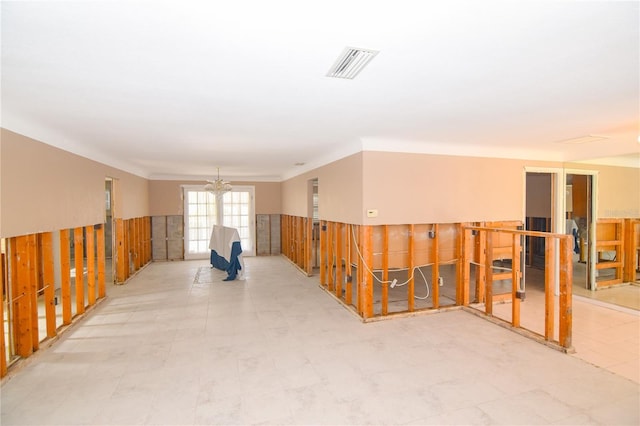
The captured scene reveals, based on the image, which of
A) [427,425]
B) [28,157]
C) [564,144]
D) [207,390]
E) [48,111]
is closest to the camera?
[427,425]

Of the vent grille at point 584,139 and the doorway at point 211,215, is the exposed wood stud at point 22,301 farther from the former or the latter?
the vent grille at point 584,139

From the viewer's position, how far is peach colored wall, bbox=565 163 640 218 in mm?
5402

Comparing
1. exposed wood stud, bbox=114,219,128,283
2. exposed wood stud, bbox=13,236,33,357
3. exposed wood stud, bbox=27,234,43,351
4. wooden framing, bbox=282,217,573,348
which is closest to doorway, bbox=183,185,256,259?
exposed wood stud, bbox=114,219,128,283

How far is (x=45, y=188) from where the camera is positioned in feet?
11.6

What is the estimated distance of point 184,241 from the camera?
9.23 metres

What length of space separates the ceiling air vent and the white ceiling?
5cm

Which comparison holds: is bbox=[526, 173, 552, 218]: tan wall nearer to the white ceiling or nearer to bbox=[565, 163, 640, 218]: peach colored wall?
bbox=[565, 163, 640, 218]: peach colored wall

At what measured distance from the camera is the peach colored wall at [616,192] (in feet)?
17.7

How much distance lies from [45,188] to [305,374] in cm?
338

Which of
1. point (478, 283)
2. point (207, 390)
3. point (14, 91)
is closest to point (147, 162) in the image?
point (14, 91)

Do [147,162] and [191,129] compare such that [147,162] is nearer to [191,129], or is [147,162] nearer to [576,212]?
[191,129]

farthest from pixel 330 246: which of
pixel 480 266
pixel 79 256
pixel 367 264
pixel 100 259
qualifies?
pixel 100 259

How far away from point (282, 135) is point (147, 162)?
12.9ft

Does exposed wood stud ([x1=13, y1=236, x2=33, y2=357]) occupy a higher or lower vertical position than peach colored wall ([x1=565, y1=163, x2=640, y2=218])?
lower
